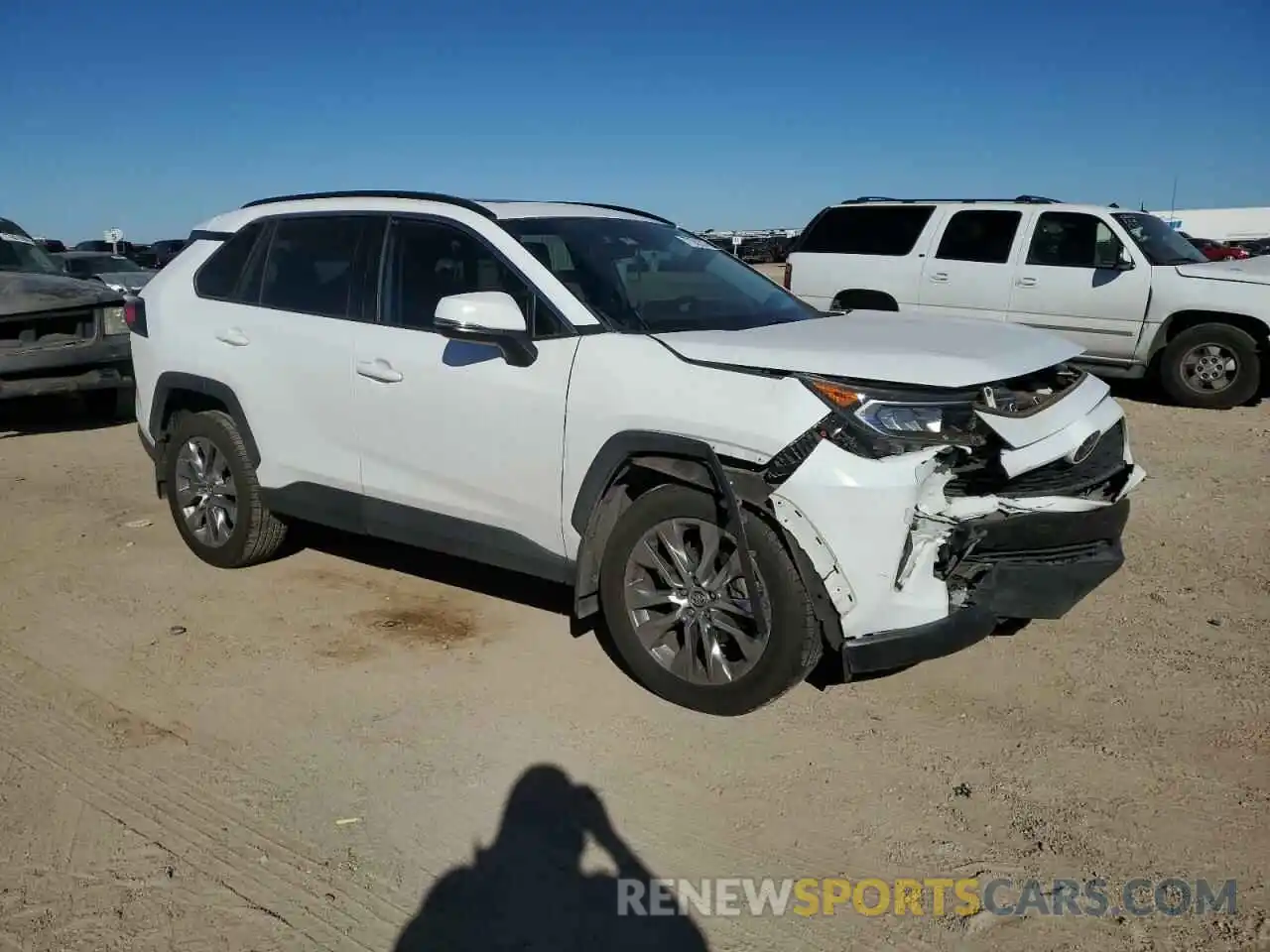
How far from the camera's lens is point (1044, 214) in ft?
34.0

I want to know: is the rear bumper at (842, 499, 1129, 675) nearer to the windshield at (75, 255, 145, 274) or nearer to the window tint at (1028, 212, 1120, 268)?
the window tint at (1028, 212, 1120, 268)

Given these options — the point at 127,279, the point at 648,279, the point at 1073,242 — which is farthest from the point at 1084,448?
the point at 127,279

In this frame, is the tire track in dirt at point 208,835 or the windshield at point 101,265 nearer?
the tire track in dirt at point 208,835

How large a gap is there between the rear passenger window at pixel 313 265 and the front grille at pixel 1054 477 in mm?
2842

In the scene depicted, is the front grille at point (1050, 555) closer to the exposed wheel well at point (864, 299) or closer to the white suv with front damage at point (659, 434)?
the white suv with front damage at point (659, 434)

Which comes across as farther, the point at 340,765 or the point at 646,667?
the point at 646,667

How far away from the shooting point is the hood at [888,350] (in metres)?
3.54

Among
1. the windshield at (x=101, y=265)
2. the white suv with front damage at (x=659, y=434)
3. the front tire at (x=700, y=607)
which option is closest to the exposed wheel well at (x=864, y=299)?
the white suv with front damage at (x=659, y=434)

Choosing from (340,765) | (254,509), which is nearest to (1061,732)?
(340,765)

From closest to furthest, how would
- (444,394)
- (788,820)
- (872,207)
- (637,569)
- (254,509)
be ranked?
(788,820)
(637,569)
(444,394)
(254,509)
(872,207)

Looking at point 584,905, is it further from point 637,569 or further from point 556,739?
point 637,569

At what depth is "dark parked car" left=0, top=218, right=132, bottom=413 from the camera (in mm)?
8688

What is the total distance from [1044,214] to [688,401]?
8025mm

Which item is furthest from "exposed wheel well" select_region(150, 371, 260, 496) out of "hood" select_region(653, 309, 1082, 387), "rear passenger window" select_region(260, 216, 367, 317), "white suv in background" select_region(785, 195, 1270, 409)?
"white suv in background" select_region(785, 195, 1270, 409)
